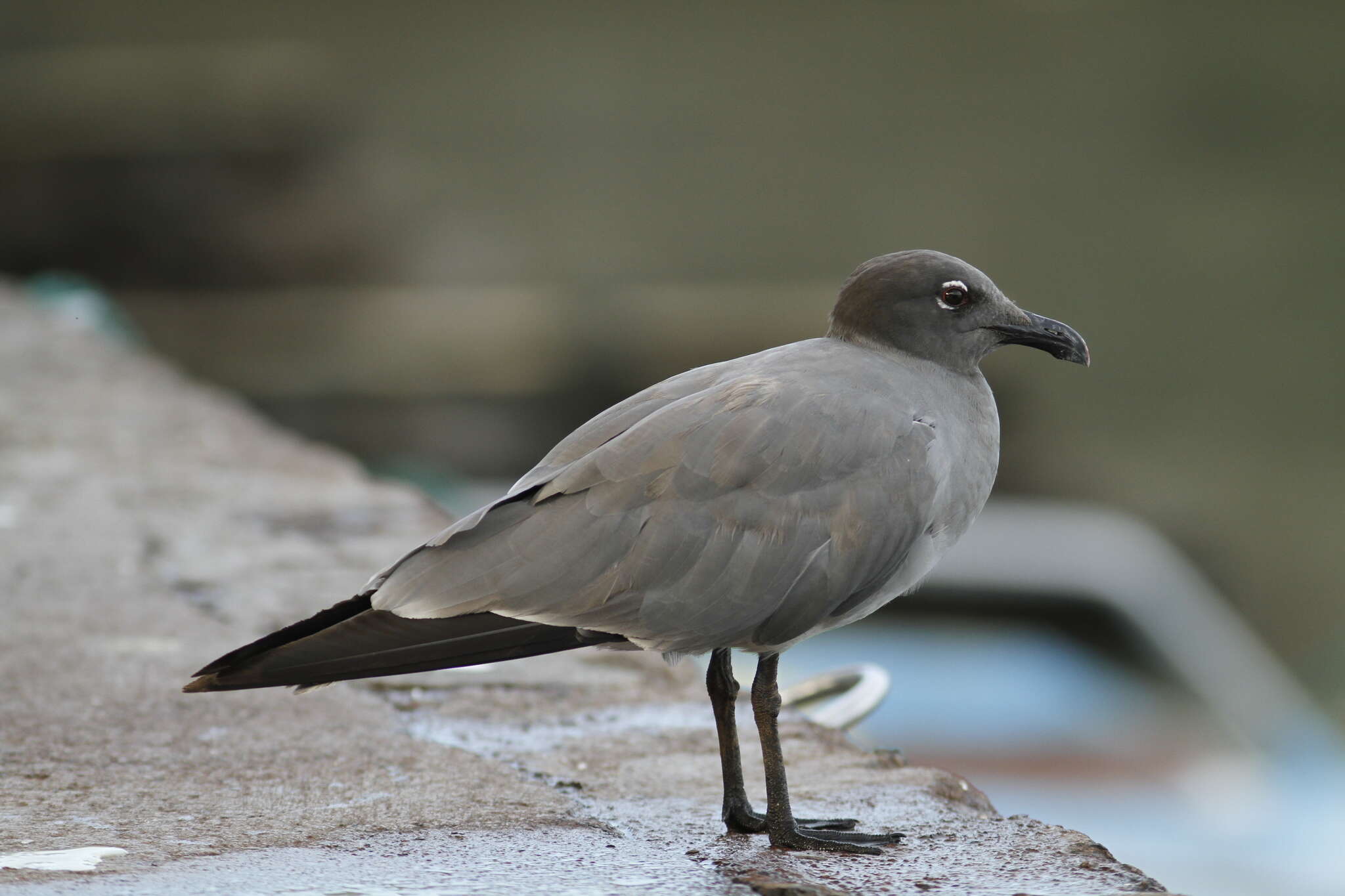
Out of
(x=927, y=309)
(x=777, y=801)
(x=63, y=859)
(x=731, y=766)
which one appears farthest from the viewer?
(x=927, y=309)

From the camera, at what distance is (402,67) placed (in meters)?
15.4

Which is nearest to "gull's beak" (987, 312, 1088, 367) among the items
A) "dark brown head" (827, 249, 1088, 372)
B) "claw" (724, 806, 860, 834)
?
"dark brown head" (827, 249, 1088, 372)

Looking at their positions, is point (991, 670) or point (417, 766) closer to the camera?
point (417, 766)

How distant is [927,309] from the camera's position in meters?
2.88

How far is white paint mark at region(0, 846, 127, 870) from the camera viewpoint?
225 centimetres

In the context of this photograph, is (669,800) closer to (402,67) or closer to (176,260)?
(176,260)

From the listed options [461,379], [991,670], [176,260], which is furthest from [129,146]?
[991,670]

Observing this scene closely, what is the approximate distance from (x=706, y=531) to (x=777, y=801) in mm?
442

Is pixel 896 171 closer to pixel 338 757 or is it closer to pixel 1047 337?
pixel 1047 337

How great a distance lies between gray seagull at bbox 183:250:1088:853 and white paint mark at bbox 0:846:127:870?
27cm

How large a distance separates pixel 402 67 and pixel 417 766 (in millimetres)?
13399

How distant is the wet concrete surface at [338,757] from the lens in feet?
7.59

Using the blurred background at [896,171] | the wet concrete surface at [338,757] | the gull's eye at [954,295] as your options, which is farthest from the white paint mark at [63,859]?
the blurred background at [896,171]

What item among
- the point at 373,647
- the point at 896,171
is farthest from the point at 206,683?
the point at 896,171
